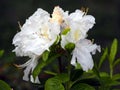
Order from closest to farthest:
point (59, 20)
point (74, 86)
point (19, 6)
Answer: point (59, 20), point (74, 86), point (19, 6)

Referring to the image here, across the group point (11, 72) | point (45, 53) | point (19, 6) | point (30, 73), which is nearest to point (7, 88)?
point (30, 73)

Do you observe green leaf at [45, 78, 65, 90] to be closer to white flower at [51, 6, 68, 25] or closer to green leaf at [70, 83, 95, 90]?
green leaf at [70, 83, 95, 90]

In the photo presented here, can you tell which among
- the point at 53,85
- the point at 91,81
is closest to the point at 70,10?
the point at 91,81

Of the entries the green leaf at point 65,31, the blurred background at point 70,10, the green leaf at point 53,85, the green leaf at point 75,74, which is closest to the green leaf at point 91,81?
the green leaf at point 75,74

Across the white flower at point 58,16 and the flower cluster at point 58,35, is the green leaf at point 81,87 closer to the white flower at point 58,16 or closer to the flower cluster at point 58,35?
the flower cluster at point 58,35

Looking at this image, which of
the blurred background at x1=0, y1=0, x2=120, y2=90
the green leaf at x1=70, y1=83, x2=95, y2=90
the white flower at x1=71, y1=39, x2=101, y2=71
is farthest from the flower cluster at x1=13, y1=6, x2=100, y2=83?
the blurred background at x1=0, y1=0, x2=120, y2=90

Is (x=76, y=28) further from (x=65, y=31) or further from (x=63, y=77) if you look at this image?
(x=63, y=77)

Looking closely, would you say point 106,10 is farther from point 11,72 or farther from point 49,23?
point 49,23
